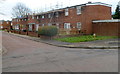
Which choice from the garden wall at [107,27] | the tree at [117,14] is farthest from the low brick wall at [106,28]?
the tree at [117,14]

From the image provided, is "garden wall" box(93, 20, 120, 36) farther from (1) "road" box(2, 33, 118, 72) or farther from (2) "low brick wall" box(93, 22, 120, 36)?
(1) "road" box(2, 33, 118, 72)

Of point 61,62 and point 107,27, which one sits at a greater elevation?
point 107,27

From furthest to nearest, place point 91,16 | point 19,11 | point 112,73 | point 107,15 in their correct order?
point 19,11 → point 107,15 → point 91,16 → point 112,73

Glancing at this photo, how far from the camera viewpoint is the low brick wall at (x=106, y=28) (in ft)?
64.7

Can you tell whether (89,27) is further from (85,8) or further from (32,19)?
(32,19)

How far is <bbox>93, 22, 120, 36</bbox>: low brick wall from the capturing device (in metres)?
19.7

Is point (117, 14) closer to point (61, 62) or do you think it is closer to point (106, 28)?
point (106, 28)

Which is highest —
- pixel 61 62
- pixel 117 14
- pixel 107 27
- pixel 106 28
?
pixel 117 14

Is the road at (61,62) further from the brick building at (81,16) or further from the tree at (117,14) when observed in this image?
the tree at (117,14)

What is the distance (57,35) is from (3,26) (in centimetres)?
8730

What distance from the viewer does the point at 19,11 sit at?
72562 millimetres

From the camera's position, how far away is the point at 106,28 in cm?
2070

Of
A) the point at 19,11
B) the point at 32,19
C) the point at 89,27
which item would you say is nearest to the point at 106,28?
the point at 89,27

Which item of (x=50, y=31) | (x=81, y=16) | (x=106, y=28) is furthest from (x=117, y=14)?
(x=50, y=31)
